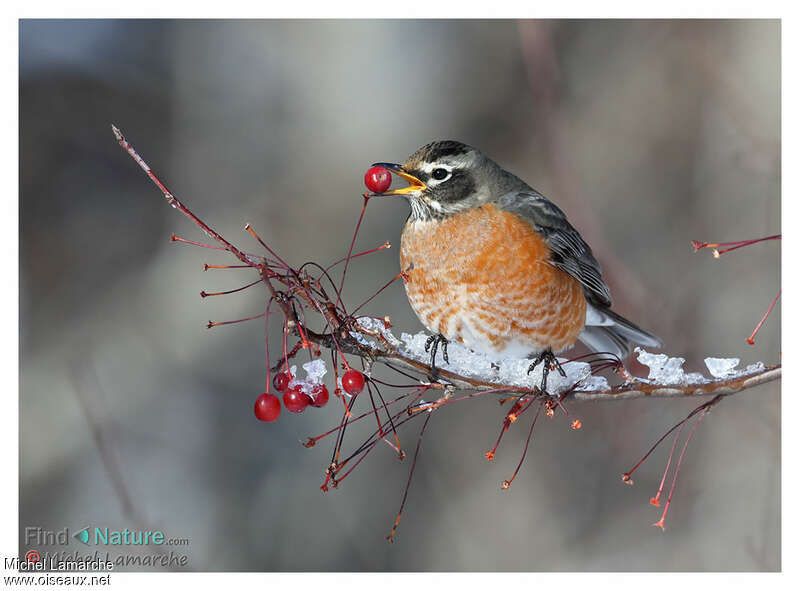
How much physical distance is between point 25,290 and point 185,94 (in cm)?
192

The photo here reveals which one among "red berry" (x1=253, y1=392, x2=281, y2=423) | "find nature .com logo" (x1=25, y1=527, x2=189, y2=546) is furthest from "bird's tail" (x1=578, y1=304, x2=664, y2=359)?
"find nature .com logo" (x1=25, y1=527, x2=189, y2=546)

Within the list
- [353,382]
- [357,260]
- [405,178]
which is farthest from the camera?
[357,260]

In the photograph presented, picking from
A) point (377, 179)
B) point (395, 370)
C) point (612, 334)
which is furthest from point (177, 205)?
point (612, 334)

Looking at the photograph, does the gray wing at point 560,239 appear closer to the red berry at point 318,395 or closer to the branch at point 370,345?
the branch at point 370,345

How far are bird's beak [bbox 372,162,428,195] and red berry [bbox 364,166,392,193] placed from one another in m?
0.03

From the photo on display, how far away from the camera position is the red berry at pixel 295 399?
206 cm

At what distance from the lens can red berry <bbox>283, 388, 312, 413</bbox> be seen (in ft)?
6.77

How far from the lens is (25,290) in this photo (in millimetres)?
4832

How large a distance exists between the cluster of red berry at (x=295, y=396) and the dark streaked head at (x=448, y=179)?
99 centimetres

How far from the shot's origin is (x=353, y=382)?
6.66 ft

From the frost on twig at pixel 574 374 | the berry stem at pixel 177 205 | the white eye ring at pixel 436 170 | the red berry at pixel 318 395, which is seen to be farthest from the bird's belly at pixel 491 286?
the berry stem at pixel 177 205

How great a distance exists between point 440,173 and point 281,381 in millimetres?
1284

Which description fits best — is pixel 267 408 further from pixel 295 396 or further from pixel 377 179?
pixel 377 179

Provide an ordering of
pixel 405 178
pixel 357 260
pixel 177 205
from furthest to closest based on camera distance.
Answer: pixel 357 260 < pixel 405 178 < pixel 177 205
